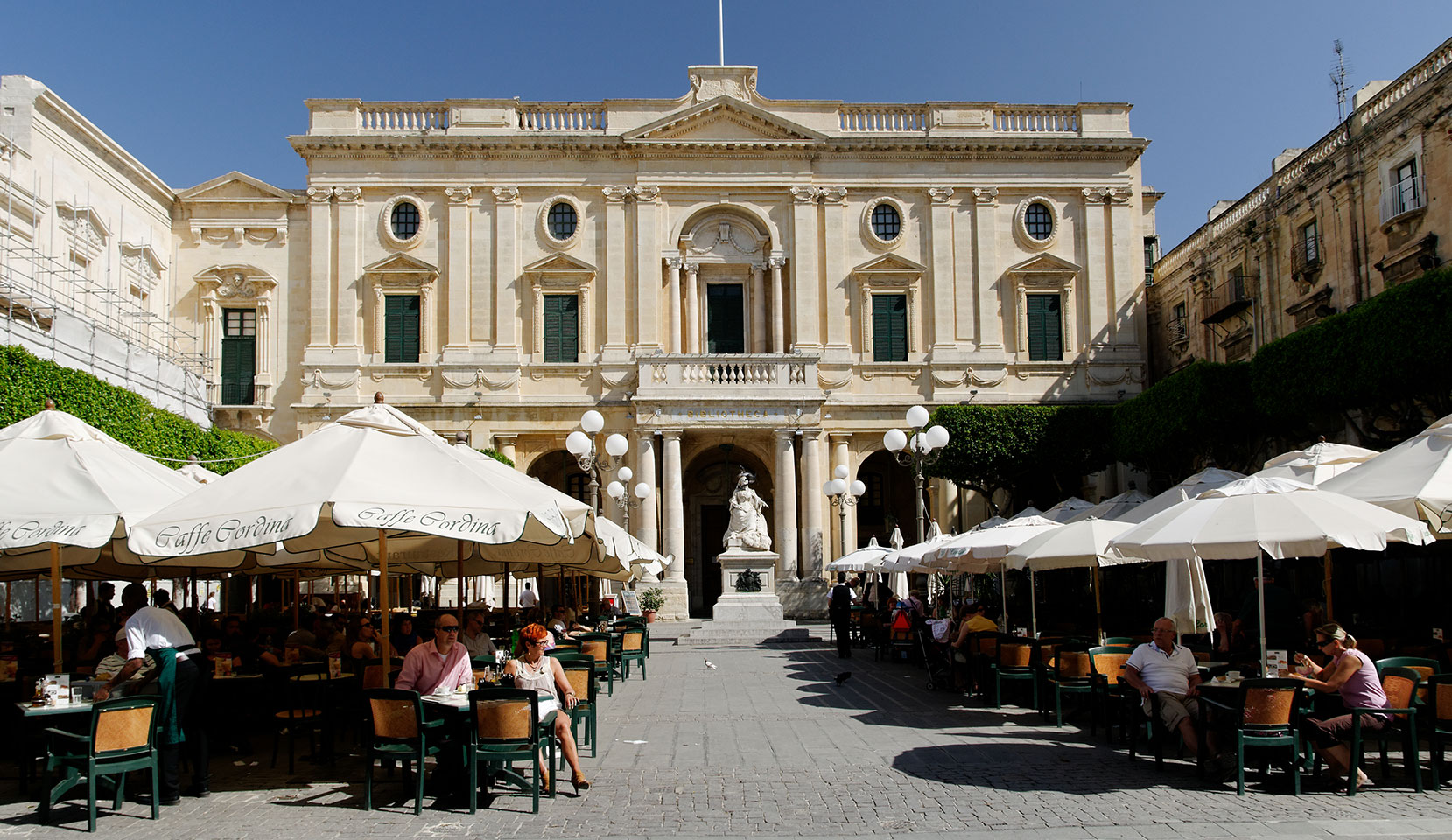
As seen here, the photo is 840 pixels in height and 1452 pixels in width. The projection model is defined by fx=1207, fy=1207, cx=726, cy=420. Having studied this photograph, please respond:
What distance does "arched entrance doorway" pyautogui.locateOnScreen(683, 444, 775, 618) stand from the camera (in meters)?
37.8

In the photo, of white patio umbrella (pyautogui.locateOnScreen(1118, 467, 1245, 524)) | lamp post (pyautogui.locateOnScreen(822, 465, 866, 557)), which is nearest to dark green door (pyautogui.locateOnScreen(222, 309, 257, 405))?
lamp post (pyautogui.locateOnScreen(822, 465, 866, 557))

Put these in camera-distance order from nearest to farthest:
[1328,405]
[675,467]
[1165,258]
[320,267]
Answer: [1328,405], [675,467], [320,267], [1165,258]

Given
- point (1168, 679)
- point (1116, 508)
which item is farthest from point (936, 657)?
point (1168, 679)

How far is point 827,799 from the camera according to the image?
8.97m

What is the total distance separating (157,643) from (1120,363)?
33149 millimetres

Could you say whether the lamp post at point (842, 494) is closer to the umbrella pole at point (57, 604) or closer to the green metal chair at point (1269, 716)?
the green metal chair at point (1269, 716)

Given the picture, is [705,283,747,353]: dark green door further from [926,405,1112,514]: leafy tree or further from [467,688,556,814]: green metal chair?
[467,688,556,814]: green metal chair

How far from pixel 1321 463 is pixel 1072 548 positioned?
387 cm

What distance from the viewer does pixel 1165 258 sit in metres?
39.0

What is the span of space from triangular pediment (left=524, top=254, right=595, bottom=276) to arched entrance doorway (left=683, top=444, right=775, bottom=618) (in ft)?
22.5

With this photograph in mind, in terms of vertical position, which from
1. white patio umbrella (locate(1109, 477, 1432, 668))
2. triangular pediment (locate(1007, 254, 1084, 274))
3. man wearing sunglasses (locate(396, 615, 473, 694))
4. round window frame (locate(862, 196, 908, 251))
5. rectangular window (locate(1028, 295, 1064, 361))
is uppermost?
round window frame (locate(862, 196, 908, 251))

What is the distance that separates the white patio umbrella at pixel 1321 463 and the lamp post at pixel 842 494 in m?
14.2

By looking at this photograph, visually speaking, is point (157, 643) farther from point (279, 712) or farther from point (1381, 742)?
point (1381, 742)

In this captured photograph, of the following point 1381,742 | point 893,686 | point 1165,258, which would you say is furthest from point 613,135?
point 1381,742
